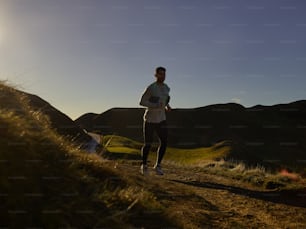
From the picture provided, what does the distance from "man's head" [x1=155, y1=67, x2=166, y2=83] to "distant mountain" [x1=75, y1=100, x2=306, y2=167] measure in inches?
3862

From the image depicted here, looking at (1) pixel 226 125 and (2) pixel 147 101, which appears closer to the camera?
(2) pixel 147 101

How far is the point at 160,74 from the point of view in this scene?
11.8 metres

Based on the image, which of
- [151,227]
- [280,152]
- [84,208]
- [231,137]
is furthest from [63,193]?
[231,137]

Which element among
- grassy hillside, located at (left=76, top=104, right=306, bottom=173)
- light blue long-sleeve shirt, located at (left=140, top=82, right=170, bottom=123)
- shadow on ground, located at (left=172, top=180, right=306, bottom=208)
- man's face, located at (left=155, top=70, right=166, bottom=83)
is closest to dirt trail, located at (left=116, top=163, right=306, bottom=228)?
shadow on ground, located at (left=172, top=180, right=306, bottom=208)

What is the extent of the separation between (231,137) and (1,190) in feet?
435

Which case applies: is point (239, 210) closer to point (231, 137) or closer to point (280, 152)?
point (280, 152)


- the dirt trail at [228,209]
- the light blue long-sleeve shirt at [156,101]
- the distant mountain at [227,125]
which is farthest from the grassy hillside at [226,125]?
the light blue long-sleeve shirt at [156,101]

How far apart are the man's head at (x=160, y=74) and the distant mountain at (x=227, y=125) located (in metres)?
98.1

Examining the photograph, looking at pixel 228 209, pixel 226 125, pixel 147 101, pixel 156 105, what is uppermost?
pixel 226 125

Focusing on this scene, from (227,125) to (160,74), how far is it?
13428 cm

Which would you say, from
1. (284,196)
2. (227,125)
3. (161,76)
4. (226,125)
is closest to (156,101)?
(161,76)

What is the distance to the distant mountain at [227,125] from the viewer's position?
125125mm

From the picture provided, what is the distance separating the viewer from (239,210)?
9234mm

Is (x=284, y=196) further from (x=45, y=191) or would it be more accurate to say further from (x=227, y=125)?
(x=227, y=125)
